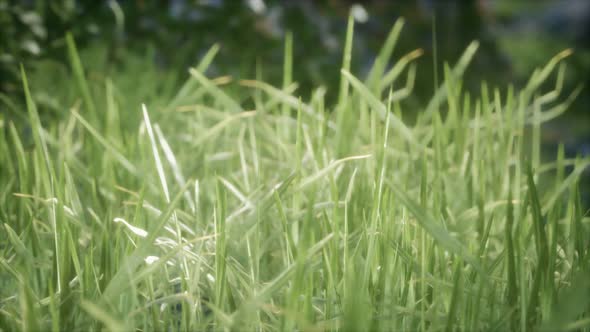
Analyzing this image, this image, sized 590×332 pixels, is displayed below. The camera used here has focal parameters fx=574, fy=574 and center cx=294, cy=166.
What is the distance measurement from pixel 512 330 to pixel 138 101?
51.4 inches

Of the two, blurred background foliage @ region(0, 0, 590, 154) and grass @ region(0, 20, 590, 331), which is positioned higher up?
blurred background foliage @ region(0, 0, 590, 154)

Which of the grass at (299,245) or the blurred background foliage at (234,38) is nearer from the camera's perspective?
the grass at (299,245)

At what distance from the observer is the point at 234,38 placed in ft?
6.88

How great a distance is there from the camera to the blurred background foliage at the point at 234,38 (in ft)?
4.54

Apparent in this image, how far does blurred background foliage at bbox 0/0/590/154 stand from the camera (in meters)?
1.38

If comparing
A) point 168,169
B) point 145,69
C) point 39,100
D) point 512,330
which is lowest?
point 512,330

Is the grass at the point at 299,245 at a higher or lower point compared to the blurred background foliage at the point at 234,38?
lower

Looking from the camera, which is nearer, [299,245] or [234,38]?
[299,245]

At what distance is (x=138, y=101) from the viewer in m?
1.64

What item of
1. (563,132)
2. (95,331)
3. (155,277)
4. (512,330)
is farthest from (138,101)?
(563,132)

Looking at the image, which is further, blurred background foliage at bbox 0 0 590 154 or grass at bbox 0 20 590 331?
blurred background foliage at bbox 0 0 590 154

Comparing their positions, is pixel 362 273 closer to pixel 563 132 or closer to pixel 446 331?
pixel 446 331

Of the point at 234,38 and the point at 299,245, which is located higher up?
the point at 234,38

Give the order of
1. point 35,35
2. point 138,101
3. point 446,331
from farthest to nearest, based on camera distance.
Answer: point 138,101
point 35,35
point 446,331
